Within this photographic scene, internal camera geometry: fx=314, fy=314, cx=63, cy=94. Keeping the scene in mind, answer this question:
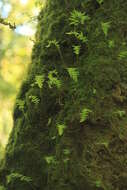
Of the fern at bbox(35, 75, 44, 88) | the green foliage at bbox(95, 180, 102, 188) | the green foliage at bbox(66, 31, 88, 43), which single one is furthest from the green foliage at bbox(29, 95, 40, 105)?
the green foliage at bbox(95, 180, 102, 188)

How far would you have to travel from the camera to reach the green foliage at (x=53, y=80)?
12.2 ft

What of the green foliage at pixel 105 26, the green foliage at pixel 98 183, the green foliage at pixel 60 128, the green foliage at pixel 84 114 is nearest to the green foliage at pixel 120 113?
the green foliage at pixel 84 114

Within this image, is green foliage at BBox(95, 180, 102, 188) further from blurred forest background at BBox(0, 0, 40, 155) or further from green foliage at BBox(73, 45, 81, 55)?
blurred forest background at BBox(0, 0, 40, 155)

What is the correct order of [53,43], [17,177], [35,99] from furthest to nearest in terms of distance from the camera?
[53,43] → [35,99] → [17,177]

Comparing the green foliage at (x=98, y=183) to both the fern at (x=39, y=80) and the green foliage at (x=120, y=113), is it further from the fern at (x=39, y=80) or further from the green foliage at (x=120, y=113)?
the fern at (x=39, y=80)

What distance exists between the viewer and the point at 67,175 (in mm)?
3293

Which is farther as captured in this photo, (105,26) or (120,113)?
(105,26)

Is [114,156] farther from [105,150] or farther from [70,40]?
[70,40]

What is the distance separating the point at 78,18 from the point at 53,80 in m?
0.85

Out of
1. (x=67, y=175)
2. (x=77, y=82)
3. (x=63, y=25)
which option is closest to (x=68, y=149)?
(x=67, y=175)

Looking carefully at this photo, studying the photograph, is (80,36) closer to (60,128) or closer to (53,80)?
(53,80)

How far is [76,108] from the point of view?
11.6 feet

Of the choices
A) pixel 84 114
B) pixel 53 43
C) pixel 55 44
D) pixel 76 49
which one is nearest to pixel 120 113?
pixel 84 114

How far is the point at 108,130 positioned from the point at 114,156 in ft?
0.92
